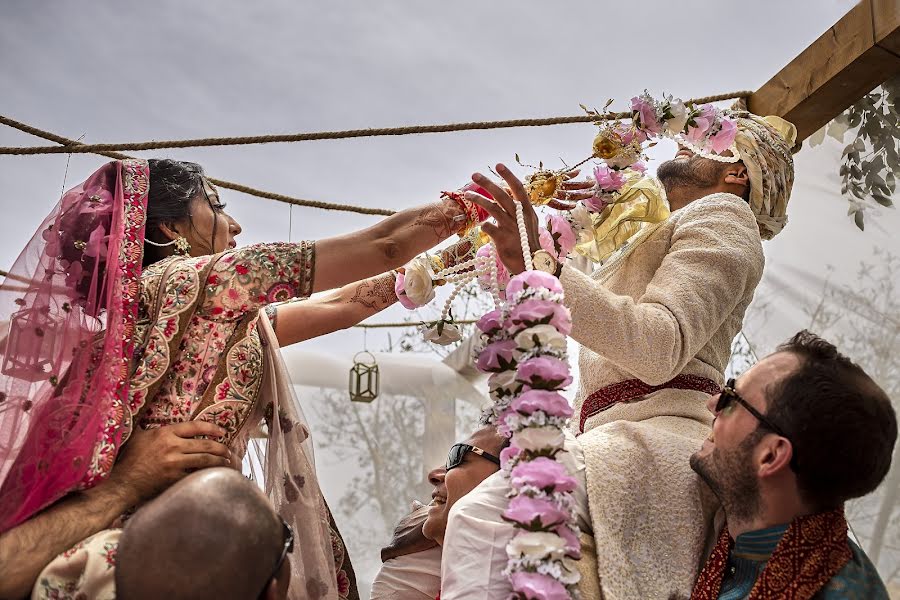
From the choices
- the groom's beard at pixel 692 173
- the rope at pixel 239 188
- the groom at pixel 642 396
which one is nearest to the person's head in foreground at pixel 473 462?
the groom at pixel 642 396

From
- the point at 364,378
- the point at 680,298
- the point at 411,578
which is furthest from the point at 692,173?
the point at 364,378

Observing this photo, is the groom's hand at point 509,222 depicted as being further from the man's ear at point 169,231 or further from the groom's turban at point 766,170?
the groom's turban at point 766,170

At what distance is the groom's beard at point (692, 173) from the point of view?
3584 mm

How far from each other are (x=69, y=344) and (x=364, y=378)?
4541mm

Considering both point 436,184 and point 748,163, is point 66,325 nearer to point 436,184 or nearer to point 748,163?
point 748,163

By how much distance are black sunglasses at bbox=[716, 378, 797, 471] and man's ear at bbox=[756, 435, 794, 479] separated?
0.01m

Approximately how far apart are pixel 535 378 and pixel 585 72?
337 cm

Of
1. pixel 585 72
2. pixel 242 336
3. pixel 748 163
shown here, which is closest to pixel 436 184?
pixel 585 72

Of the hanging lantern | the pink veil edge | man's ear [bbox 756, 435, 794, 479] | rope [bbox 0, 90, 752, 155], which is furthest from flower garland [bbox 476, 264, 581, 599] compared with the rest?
the hanging lantern

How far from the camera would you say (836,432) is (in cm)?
245

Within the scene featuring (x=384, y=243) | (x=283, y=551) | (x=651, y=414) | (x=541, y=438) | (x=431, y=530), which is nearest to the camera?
(x=283, y=551)

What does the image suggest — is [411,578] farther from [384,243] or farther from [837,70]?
[837,70]

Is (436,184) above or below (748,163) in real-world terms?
above

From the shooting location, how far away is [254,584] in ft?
7.53
